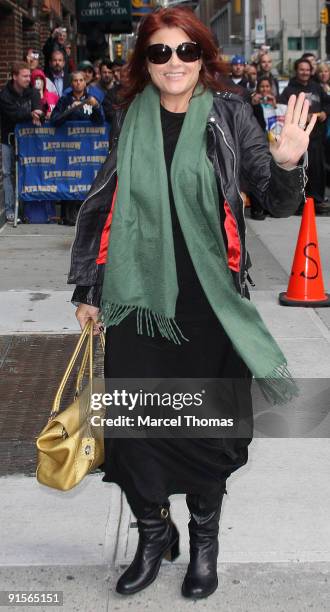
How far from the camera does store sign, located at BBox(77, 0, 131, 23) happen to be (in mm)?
23688

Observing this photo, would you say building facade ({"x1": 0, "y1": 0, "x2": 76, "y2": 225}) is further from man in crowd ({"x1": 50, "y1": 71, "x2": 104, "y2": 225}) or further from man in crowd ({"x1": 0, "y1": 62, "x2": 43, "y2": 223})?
man in crowd ({"x1": 50, "y1": 71, "x2": 104, "y2": 225})

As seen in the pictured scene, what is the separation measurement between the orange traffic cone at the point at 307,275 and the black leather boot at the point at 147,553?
448 cm

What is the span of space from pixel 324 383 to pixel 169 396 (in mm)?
2615

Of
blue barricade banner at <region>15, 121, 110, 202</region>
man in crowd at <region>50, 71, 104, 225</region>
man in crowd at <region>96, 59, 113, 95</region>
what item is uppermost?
man in crowd at <region>96, 59, 113, 95</region>

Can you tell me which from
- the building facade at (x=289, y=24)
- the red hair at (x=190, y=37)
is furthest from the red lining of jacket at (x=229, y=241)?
the building facade at (x=289, y=24)

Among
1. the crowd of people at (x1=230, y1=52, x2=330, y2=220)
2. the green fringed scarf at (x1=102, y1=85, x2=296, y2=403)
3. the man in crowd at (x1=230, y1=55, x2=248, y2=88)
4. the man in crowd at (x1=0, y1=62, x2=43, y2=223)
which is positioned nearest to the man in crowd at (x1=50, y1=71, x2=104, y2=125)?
the man in crowd at (x1=0, y1=62, x2=43, y2=223)

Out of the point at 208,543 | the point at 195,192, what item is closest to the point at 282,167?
the point at 195,192

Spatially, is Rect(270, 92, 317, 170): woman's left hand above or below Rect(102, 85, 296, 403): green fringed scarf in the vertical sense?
above

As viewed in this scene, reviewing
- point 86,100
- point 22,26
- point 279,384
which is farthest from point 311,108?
point 279,384

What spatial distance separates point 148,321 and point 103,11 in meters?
21.7

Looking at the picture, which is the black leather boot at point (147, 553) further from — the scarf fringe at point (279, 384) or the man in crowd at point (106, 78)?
the man in crowd at point (106, 78)

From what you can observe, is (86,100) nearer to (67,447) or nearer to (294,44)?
(67,447)

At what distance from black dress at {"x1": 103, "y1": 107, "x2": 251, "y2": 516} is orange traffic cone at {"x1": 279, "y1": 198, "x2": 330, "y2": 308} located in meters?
4.42

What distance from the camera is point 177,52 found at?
11.0 ft
